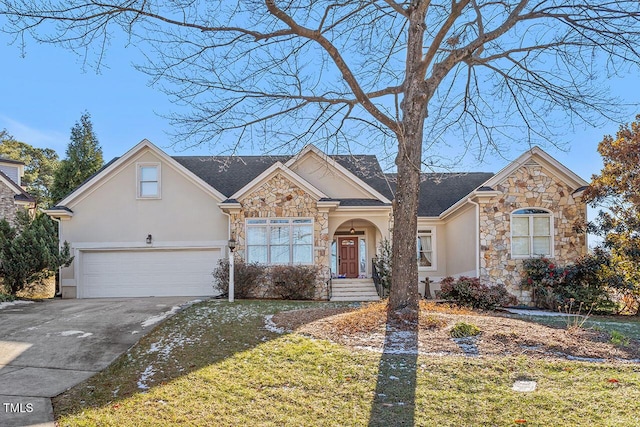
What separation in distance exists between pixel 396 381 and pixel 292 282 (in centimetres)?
1007

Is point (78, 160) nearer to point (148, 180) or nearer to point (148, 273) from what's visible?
point (148, 180)

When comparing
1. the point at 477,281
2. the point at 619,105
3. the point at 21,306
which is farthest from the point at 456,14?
the point at 21,306

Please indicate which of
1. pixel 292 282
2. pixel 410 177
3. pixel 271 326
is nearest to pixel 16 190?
pixel 292 282

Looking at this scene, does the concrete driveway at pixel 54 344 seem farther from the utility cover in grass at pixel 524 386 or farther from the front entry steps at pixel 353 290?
the front entry steps at pixel 353 290

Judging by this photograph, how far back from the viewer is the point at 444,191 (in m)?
20.6

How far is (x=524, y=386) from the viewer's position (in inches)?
213

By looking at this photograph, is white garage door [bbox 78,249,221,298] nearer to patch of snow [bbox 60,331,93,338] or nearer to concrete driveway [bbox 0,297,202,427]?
concrete driveway [bbox 0,297,202,427]

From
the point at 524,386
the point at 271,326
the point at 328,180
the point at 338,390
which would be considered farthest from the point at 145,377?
the point at 328,180

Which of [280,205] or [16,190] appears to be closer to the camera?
[280,205]

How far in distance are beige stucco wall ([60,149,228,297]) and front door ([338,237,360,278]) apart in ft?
18.2

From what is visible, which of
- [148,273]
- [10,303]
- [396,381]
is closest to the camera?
[396,381]

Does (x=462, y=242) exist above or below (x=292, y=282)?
above

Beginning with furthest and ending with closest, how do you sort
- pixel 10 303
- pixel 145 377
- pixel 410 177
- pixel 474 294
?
pixel 474 294, pixel 10 303, pixel 410 177, pixel 145 377

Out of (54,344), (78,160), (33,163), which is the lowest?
(54,344)
